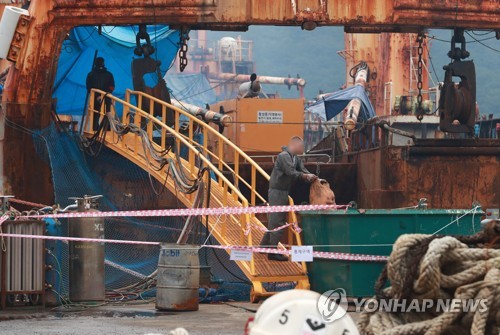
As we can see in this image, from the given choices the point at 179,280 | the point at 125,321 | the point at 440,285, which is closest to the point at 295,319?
the point at 440,285

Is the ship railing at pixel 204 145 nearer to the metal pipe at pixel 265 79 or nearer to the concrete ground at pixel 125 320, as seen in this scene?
the concrete ground at pixel 125 320

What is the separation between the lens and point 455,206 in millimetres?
20297

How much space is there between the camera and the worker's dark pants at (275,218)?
14.4 m

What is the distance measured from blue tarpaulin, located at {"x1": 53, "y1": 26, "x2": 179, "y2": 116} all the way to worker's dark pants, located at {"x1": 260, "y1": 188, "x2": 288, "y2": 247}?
9.12 metres

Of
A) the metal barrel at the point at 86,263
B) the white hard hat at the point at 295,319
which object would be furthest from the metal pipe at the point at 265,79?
the white hard hat at the point at 295,319

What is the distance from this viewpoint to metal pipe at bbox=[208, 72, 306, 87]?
6684cm

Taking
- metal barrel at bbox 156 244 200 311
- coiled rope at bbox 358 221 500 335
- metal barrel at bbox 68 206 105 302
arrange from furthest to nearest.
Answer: metal barrel at bbox 68 206 105 302
metal barrel at bbox 156 244 200 311
coiled rope at bbox 358 221 500 335

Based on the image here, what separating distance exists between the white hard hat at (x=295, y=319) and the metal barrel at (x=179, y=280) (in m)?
7.78

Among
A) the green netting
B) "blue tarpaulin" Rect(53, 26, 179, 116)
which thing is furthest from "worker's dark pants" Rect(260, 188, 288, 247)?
"blue tarpaulin" Rect(53, 26, 179, 116)

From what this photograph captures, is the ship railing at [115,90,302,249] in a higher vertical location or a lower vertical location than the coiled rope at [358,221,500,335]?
higher

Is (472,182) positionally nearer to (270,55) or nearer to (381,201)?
(381,201)

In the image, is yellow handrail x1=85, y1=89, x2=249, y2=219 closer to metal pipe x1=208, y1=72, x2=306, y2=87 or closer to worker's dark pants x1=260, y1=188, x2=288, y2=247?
worker's dark pants x1=260, y1=188, x2=288, y2=247

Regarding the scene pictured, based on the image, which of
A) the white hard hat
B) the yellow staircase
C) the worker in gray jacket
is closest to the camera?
the white hard hat

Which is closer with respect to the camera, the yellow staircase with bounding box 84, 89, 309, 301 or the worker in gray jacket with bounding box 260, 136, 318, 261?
the yellow staircase with bounding box 84, 89, 309, 301
